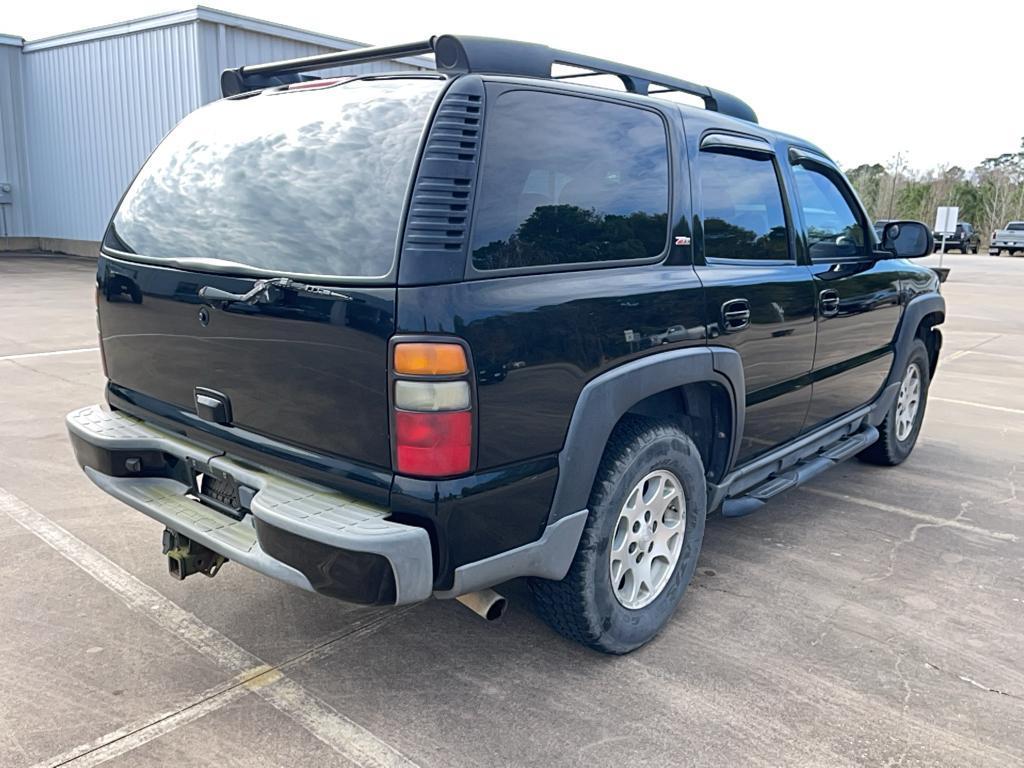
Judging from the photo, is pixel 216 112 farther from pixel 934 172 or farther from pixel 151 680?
pixel 934 172

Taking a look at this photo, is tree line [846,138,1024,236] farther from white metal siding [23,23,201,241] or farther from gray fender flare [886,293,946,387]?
gray fender flare [886,293,946,387]

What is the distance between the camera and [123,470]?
9.88ft

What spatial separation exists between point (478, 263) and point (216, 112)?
1.49m

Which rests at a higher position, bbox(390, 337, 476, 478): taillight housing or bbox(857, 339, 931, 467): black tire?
bbox(390, 337, 476, 478): taillight housing

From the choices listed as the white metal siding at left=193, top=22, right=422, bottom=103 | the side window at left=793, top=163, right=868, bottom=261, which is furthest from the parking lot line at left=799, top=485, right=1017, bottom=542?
the white metal siding at left=193, top=22, right=422, bottom=103

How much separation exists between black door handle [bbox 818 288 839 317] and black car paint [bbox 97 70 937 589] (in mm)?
658

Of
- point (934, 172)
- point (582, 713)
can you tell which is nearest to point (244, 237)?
point (582, 713)

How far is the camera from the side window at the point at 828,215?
13.2 ft

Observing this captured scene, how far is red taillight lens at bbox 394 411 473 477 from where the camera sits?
2.23m

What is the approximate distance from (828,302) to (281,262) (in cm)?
267

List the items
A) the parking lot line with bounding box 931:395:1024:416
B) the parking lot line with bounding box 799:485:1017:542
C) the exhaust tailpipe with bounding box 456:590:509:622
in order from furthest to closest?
the parking lot line with bounding box 931:395:1024:416 < the parking lot line with bounding box 799:485:1017:542 < the exhaust tailpipe with bounding box 456:590:509:622

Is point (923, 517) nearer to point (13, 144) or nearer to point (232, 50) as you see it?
point (232, 50)

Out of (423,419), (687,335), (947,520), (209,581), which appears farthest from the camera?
(947,520)

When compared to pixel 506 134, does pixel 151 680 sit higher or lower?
lower
